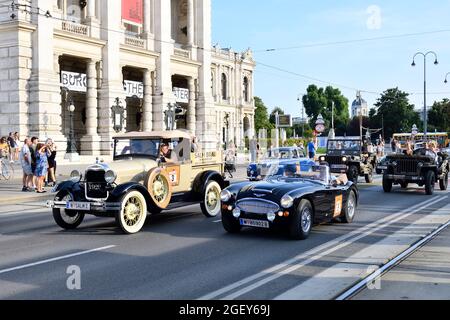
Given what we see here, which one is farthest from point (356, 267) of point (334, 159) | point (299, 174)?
point (334, 159)

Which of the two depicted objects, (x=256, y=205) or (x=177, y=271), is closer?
(x=177, y=271)

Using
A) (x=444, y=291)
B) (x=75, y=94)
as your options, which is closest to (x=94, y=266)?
(x=444, y=291)

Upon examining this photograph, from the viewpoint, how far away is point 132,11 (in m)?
41.2

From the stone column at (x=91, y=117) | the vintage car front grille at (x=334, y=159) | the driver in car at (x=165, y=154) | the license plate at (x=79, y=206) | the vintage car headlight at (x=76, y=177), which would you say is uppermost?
the stone column at (x=91, y=117)

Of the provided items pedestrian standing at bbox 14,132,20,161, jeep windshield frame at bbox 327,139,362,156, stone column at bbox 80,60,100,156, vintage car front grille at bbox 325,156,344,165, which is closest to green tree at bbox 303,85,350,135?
stone column at bbox 80,60,100,156

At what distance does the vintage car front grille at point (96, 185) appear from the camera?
1057cm

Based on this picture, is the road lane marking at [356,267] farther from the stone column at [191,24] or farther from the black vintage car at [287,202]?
the stone column at [191,24]

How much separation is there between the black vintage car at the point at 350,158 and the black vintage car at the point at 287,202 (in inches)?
455

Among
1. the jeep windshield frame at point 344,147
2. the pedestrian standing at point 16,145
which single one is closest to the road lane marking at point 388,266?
the jeep windshield frame at point 344,147

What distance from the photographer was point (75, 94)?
41312 millimetres

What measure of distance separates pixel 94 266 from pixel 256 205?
319 centimetres

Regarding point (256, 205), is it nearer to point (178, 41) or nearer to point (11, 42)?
point (11, 42)

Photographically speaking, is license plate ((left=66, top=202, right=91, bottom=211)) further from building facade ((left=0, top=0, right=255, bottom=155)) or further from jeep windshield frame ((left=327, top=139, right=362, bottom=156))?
jeep windshield frame ((left=327, top=139, right=362, bottom=156))
